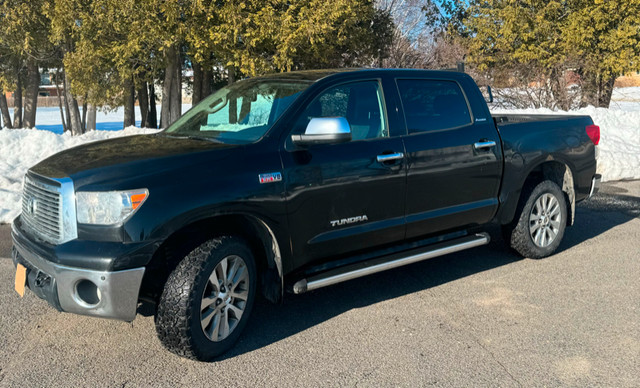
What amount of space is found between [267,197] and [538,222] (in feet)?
10.7

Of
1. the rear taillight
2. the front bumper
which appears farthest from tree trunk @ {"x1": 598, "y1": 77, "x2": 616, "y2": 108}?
the front bumper

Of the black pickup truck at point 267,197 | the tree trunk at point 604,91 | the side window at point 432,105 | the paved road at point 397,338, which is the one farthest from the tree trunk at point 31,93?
the side window at point 432,105

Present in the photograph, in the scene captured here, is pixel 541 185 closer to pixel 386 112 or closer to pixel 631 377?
pixel 386 112

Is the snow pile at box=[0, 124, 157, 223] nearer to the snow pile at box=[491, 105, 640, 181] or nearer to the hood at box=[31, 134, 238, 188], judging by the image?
the hood at box=[31, 134, 238, 188]

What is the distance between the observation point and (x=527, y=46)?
2598 cm

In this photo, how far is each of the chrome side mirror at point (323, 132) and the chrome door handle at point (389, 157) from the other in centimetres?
56

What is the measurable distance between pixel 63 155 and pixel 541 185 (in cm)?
439

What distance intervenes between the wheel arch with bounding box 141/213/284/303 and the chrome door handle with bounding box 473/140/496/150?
2.21 m

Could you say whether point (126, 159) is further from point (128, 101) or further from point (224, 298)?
point (128, 101)

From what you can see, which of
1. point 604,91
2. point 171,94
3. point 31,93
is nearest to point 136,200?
point 171,94

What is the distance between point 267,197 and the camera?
404 cm

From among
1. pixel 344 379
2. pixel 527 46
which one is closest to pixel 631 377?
pixel 344 379

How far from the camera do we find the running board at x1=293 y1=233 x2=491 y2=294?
425cm

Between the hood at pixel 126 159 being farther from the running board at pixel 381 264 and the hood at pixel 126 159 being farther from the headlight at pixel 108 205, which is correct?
the running board at pixel 381 264
